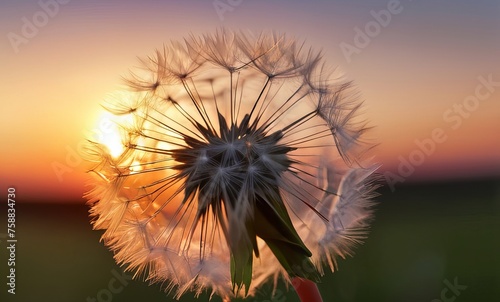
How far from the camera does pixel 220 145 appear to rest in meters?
0.69

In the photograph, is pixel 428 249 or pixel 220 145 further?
pixel 428 249

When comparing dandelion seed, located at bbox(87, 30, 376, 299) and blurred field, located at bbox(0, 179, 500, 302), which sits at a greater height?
dandelion seed, located at bbox(87, 30, 376, 299)

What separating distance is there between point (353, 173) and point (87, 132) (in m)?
0.43

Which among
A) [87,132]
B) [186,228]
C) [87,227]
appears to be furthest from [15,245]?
[186,228]

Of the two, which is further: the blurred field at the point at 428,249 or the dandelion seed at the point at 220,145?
the blurred field at the point at 428,249

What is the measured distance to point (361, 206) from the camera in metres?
0.79

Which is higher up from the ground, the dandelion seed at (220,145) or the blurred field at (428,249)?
the dandelion seed at (220,145)

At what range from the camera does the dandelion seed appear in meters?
0.72

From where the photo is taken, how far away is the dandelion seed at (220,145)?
2.37 ft

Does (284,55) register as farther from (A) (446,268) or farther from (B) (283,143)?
(A) (446,268)

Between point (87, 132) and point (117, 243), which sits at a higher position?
point (87, 132)

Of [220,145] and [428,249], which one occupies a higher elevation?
[220,145]

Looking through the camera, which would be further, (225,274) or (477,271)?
(477,271)

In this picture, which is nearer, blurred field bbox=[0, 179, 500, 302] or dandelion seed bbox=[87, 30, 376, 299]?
dandelion seed bbox=[87, 30, 376, 299]
